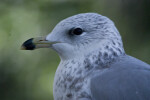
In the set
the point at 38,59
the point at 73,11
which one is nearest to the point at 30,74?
the point at 38,59

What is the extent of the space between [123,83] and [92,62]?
19 centimetres

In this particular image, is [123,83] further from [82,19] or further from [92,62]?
[82,19]

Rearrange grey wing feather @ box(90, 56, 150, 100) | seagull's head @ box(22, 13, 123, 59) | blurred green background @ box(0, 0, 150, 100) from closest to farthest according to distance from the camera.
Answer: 1. grey wing feather @ box(90, 56, 150, 100)
2. seagull's head @ box(22, 13, 123, 59)
3. blurred green background @ box(0, 0, 150, 100)

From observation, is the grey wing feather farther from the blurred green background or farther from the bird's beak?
the blurred green background

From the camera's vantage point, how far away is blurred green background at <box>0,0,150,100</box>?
295 cm

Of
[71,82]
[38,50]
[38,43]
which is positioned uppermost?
[38,43]

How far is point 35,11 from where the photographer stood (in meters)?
3.19

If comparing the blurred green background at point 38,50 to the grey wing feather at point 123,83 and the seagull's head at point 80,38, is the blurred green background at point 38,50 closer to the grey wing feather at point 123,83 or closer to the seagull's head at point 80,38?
the seagull's head at point 80,38

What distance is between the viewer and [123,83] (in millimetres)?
1189

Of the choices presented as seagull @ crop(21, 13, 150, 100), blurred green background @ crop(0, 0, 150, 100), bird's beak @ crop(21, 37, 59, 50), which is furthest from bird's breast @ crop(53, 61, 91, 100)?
blurred green background @ crop(0, 0, 150, 100)

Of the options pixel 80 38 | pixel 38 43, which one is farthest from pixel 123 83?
pixel 38 43

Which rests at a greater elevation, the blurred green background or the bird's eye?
the bird's eye

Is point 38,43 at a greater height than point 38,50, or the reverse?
point 38,43

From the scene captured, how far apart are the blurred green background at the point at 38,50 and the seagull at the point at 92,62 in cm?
151
